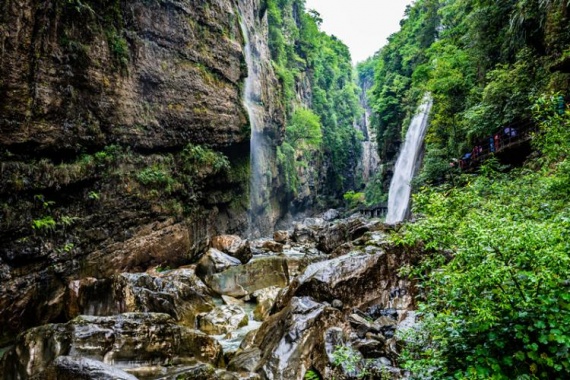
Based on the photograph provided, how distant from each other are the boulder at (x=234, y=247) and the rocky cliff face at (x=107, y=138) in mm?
764

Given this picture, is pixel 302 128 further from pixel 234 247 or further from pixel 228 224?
pixel 234 247

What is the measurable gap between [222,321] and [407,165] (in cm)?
2252

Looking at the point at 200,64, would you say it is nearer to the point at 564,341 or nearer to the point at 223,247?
the point at 223,247

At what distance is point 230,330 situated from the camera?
8.16 metres

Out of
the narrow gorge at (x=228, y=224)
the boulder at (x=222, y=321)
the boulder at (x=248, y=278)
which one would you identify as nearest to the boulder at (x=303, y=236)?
the narrow gorge at (x=228, y=224)

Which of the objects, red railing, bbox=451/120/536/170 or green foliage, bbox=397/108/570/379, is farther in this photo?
red railing, bbox=451/120/536/170

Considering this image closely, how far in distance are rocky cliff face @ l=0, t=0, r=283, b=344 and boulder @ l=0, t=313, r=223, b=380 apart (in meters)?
4.16

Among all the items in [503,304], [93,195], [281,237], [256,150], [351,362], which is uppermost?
[256,150]

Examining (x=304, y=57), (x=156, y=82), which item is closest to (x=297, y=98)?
(x=304, y=57)

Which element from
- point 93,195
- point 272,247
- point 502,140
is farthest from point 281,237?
point 502,140

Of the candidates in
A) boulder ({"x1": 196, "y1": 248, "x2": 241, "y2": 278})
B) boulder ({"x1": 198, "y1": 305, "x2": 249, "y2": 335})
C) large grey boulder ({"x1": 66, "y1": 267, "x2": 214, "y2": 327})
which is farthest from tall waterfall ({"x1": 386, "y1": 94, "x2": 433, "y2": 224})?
large grey boulder ({"x1": 66, "y1": 267, "x2": 214, "y2": 327})

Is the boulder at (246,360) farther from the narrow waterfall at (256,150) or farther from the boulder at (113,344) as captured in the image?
the narrow waterfall at (256,150)

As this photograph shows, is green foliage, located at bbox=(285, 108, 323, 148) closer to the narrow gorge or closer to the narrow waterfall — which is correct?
the narrow waterfall

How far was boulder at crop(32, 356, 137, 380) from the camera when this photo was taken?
4.24 metres
